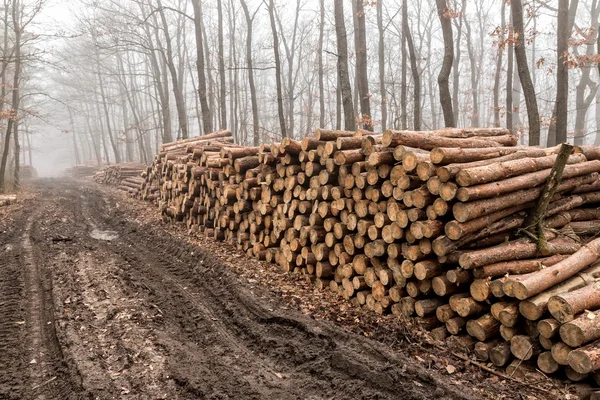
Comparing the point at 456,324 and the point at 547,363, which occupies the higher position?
the point at 456,324

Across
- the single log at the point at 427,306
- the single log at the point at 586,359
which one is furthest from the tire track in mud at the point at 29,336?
the single log at the point at 586,359

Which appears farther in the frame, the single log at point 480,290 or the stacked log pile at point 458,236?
the single log at point 480,290

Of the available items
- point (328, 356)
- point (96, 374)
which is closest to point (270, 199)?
point (328, 356)

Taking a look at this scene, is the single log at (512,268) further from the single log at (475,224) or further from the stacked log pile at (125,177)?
the stacked log pile at (125,177)

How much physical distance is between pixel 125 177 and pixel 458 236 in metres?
20.9

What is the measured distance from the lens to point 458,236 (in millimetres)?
4676

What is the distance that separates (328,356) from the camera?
449 cm

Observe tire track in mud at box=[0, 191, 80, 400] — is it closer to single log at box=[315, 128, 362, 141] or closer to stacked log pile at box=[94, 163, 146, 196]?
single log at box=[315, 128, 362, 141]

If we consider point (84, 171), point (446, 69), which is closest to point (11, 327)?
point (446, 69)

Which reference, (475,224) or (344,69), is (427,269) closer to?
(475,224)

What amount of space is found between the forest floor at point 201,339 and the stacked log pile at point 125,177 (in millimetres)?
10905

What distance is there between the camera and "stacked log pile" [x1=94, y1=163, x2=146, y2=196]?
19.0 metres

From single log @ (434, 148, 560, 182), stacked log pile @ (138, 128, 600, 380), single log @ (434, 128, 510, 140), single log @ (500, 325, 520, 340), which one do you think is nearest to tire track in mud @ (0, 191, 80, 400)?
stacked log pile @ (138, 128, 600, 380)

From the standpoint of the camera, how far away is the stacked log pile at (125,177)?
750 inches
